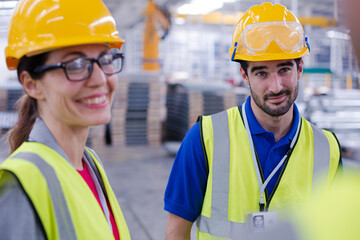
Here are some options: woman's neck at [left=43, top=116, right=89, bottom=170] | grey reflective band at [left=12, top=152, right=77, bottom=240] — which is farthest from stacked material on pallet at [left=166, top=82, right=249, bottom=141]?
grey reflective band at [left=12, top=152, right=77, bottom=240]

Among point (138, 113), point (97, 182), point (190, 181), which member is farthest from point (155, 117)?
point (97, 182)

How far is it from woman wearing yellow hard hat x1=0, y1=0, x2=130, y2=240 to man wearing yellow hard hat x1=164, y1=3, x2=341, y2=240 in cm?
61

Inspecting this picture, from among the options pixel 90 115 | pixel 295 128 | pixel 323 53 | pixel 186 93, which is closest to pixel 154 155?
pixel 186 93

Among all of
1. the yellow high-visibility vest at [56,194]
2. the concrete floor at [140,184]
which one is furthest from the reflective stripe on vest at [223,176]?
the concrete floor at [140,184]

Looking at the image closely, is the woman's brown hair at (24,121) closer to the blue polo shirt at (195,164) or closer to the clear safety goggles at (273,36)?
the blue polo shirt at (195,164)

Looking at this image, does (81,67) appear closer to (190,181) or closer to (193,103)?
(190,181)

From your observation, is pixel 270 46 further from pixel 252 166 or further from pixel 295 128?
pixel 252 166

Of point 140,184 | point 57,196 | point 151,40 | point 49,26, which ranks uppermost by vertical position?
point 151,40

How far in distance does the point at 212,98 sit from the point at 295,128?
8.19 m

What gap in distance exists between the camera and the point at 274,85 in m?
2.04

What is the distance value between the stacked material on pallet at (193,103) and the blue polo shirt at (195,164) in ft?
24.4

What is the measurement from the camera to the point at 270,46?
2.02m

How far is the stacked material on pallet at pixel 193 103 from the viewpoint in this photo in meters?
9.87

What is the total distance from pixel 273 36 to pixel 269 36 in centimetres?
2
